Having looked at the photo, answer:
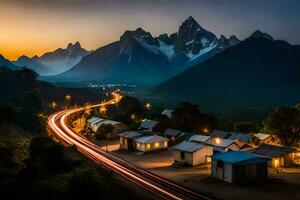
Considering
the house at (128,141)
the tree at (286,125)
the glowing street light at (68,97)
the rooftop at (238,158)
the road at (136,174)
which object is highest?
the glowing street light at (68,97)

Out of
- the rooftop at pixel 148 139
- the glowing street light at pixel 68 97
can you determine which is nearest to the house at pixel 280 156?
the rooftop at pixel 148 139

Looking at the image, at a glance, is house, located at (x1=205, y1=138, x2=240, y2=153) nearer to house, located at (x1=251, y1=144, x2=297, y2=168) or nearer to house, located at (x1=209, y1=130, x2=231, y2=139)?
house, located at (x1=251, y1=144, x2=297, y2=168)

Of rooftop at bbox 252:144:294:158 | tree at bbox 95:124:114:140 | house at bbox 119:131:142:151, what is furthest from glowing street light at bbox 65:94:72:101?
rooftop at bbox 252:144:294:158

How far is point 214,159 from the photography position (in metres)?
55.5

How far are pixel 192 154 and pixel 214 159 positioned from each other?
9975mm

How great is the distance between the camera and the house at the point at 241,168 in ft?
171

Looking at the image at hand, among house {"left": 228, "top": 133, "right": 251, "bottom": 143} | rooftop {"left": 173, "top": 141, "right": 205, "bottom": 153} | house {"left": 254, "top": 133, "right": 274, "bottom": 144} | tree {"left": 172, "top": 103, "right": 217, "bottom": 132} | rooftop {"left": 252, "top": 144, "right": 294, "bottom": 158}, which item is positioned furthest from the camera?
tree {"left": 172, "top": 103, "right": 217, "bottom": 132}

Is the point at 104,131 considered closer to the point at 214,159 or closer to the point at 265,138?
the point at 265,138

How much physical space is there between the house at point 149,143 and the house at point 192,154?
12.5 meters

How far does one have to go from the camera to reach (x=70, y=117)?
140125mm

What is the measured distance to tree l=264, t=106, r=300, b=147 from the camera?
80250 mm

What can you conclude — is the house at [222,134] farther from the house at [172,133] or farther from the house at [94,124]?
the house at [94,124]

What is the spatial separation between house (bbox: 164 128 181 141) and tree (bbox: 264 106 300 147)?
23.5 metres

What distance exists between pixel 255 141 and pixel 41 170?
56262 millimetres
